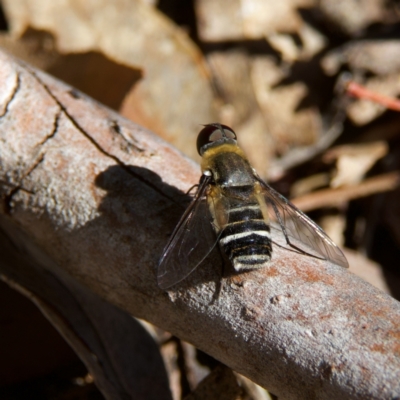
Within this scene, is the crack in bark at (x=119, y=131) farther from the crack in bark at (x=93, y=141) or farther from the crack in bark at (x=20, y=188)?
the crack in bark at (x=20, y=188)

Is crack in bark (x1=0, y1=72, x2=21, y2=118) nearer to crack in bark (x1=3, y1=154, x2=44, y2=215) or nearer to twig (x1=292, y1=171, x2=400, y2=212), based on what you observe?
crack in bark (x1=3, y1=154, x2=44, y2=215)

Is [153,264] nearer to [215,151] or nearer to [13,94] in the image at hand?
[215,151]

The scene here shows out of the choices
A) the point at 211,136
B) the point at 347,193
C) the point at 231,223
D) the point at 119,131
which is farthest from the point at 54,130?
the point at 347,193

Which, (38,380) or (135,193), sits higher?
(135,193)

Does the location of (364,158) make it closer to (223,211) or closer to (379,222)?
(379,222)

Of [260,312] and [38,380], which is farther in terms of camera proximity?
[38,380]

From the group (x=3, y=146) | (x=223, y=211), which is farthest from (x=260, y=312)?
(x=3, y=146)
